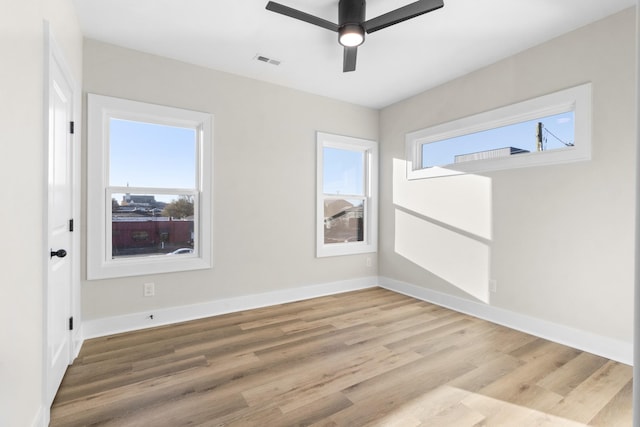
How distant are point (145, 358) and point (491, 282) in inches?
131

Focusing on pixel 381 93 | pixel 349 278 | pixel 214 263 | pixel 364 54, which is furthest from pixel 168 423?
pixel 381 93

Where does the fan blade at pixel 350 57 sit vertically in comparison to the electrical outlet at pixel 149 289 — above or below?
above

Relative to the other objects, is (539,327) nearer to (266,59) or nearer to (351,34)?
(351,34)

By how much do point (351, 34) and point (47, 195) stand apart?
2.24 m

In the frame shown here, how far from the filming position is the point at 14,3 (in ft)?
4.18

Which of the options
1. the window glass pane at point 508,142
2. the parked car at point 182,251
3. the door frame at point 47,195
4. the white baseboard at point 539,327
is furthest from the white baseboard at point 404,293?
the window glass pane at point 508,142

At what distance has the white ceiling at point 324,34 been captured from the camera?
238cm

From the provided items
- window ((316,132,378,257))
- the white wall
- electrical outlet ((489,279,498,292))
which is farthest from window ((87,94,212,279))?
electrical outlet ((489,279,498,292))

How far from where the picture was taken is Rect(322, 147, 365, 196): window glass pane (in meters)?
4.34

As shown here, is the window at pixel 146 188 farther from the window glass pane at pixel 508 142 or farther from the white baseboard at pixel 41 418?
the window glass pane at pixel 508 142

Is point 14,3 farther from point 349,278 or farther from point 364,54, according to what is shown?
point 349,278

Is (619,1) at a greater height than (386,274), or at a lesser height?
greater

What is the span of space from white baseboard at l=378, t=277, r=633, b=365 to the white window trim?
4.82 ft

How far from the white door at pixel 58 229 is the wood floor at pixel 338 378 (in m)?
0.23
